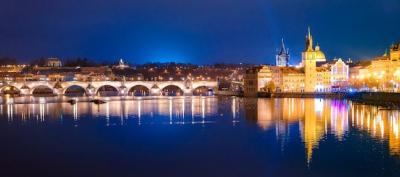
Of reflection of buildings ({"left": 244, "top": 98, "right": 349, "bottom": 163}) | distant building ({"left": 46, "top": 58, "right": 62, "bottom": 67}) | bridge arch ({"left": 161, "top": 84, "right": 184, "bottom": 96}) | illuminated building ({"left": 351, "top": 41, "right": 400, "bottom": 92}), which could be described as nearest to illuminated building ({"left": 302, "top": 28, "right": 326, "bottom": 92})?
illuminated building ({"left": 351, "top": 41, "right": 400, "bottom": 92})

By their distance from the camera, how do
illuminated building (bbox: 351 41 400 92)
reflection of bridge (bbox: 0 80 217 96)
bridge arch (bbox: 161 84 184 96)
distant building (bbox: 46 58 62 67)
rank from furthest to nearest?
distant building (bbox: 46 58 62 67), bridge arch (bbox: 161 84 184 96), reflection of bridge (bbox: 0 80 217 96), illuminated building (bbox: 351 41 400 92)

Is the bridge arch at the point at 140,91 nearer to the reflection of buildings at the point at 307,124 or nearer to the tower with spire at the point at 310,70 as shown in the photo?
the tower with spire at the point at 310,70

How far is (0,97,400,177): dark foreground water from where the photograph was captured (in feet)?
61.9

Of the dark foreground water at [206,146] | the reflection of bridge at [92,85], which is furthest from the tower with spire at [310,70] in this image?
the dark foreground water at [206,146]

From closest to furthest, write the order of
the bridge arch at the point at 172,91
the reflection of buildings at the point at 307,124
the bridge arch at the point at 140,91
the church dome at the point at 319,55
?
the reflection of buildings at the point at 307,124, the church dome at the point at 319,55, the bridge arch at the point at 172,91, the bridge arch at the point at 140,91

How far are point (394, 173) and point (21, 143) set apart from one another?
54.1 ft

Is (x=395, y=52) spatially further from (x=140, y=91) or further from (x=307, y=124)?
(x=140, y=91)

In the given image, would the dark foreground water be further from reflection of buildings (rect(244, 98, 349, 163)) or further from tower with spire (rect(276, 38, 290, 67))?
tower with spire (rect(276, 38, 290, 67))

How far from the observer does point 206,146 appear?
936 inches

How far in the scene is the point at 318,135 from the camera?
26391 millimetres

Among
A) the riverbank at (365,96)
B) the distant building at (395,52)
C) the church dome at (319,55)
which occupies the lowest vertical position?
the riverbank at (365,96)

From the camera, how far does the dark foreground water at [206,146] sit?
742 inches

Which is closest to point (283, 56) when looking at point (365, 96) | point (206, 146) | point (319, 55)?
point (319, 55)

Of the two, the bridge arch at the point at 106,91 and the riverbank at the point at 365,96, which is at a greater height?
the bridge arch at the point at 106,91
